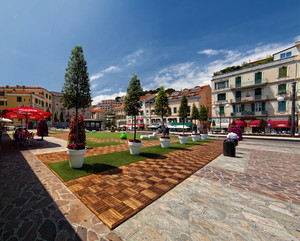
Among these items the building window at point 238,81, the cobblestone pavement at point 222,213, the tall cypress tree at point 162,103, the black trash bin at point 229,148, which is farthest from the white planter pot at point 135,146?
the building window at point 238,81

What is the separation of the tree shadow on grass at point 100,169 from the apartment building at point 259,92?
21.4 m

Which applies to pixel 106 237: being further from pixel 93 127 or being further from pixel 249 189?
pixel 93 127

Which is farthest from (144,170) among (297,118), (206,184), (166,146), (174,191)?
(297,118)

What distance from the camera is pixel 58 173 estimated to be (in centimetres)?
476

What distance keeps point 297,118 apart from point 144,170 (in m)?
32.2

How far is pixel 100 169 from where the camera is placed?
17.3ft

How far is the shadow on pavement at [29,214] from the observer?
7.19 feet

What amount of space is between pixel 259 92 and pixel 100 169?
3450cm

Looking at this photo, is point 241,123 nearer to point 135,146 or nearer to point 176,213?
point 135,146

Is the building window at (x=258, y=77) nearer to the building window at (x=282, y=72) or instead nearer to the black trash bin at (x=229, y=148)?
the building window at (x=282, y=72)

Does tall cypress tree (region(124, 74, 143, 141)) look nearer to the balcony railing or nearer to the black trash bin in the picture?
the black trash bin

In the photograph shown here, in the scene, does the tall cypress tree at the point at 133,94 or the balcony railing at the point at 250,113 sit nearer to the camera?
the tall cypress tree at the point at 133,94

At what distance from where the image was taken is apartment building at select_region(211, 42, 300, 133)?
24062 millimetres

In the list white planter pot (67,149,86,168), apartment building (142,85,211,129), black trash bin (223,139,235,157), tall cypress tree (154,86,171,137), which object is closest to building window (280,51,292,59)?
apartment building (142,85,211,129)
